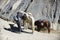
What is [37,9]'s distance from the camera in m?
4.31

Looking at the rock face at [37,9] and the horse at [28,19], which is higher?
the rock face at [37,9]

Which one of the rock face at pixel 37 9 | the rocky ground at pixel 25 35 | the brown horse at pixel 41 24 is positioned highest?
the rock face at pixel 37 9

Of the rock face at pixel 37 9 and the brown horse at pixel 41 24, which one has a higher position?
the rock face at pixel 37 9

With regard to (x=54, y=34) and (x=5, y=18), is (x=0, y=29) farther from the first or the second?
(x=54, y=34)

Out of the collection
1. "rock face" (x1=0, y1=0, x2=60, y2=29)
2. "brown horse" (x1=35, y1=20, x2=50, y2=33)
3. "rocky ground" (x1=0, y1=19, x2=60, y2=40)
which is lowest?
"rocky ground" (x1=0, y1=19, x2=60, y2=40)

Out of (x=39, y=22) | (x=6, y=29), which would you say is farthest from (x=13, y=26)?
(x=39, y=22)

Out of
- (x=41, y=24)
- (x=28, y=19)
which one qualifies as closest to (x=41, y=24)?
(x=41, y=24)

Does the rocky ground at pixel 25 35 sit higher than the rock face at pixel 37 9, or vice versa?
the rock face at pixel 37 9

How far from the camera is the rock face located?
4.28 metres

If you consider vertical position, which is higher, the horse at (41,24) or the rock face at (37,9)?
the rock face at (37,9)

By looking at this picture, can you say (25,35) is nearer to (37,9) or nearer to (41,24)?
(41,24)

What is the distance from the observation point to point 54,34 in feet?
13.7

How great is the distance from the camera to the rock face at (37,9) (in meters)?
4.28

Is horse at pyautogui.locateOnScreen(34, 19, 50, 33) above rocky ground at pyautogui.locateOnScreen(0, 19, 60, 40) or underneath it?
above
